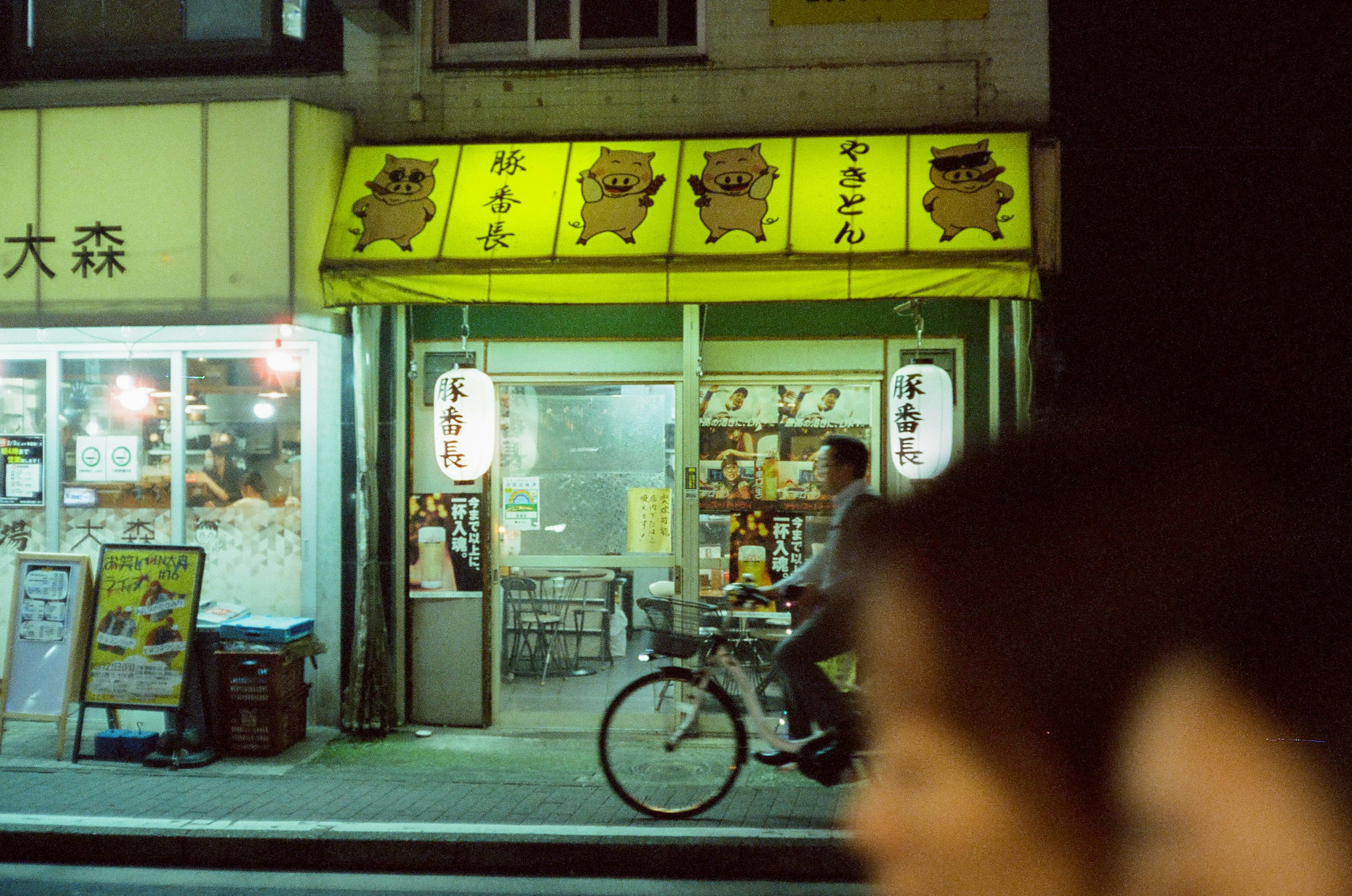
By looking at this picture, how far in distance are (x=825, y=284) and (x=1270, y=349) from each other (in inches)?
156

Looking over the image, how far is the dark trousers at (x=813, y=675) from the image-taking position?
562cm

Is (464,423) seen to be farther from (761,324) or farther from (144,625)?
(144,625)

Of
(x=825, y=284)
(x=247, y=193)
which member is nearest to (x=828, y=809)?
(x=825, y=284)

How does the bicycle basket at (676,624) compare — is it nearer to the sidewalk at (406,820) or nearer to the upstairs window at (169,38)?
the sidewalk at (406,820)

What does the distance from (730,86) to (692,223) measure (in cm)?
145

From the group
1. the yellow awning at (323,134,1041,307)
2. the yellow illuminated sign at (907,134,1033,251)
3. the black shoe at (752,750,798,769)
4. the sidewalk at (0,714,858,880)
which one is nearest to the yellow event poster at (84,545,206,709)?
the sidewalk at (0,714,858,880)

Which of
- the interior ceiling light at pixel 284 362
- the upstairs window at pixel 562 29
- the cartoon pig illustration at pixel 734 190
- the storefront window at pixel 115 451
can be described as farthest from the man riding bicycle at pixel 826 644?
the storefront window at pixel 115 451

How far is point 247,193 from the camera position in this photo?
7.65 metres

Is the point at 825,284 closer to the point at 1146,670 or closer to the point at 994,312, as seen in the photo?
the point at 994,312

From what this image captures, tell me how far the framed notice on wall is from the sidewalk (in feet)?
1.41

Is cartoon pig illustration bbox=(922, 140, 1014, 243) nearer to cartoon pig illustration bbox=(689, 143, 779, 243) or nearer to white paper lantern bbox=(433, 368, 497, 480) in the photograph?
cartoon pig illustration bbox=(689, 143, 779, 243)

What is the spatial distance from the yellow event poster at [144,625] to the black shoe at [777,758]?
4.28m

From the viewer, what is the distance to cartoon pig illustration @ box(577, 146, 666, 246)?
7.66 metres

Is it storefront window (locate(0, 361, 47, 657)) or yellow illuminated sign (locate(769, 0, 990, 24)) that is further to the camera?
storefront window (locate(0, 361, 47, 657))
